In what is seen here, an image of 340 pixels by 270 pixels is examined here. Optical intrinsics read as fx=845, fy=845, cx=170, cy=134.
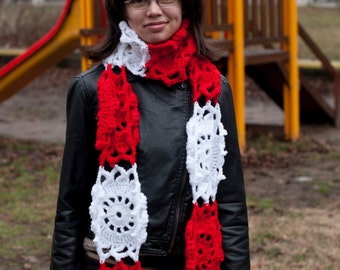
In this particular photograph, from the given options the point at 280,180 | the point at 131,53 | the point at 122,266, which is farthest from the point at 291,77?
the point at 122,266

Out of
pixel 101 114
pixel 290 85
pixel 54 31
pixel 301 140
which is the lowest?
pixel 301 140

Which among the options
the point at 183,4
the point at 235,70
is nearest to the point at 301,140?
the point at 235,70

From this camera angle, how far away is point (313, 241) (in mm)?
5711

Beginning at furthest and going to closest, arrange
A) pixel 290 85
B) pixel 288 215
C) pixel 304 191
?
pixel 290 85 → pixel 304 191 → pixel 288 215

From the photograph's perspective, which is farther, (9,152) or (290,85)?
(290,85)

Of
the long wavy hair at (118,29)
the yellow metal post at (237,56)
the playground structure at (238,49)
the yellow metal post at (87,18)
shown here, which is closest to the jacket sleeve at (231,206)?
the long wavy hair at (118,29)

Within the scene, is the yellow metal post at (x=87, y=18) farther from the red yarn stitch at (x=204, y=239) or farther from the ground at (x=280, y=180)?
the red yarn stitch at (x=204, y=239)

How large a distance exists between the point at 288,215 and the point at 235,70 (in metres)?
2.55

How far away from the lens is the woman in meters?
2.51

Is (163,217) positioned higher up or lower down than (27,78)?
higher up

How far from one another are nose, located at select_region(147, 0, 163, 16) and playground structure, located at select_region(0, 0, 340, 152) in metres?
5.01

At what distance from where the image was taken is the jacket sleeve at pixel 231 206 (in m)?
2.64

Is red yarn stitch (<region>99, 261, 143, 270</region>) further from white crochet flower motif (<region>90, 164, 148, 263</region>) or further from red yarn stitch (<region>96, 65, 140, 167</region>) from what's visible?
red yarn stitch (<region>96, 65, 140, 167</region>)

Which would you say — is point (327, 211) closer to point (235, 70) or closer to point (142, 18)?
point (235, 70)
